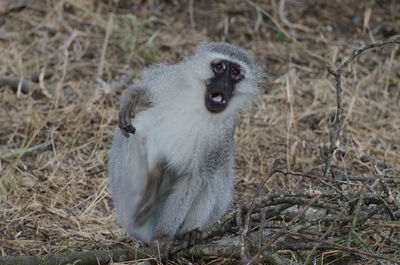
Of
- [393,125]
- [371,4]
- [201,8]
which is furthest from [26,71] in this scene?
[371,4]

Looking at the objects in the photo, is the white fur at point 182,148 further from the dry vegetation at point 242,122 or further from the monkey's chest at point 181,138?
the dry vegetation at point 242,122

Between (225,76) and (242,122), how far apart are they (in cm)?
214

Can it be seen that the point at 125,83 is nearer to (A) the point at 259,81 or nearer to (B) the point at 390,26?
(A) the point at 259,81

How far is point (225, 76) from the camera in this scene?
12.8 ft

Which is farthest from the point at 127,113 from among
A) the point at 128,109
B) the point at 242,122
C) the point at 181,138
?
the point at 242,122

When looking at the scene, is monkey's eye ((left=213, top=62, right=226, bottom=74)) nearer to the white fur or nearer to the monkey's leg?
the white fur

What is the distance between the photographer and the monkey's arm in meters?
3.99

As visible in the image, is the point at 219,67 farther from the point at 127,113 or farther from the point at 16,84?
the point at 16,84

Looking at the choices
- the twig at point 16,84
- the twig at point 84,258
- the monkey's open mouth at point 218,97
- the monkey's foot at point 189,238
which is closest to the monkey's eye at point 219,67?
the monkey's open mouth at point 218,97

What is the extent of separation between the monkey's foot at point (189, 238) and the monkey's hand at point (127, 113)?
775 millimetres

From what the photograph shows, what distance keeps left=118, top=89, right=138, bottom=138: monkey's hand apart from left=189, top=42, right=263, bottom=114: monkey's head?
0.52m

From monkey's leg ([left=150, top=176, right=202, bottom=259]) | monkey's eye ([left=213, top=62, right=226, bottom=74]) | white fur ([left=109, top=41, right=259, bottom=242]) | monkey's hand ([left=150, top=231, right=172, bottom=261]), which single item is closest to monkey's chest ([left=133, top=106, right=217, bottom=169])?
white fur ([left=109, top=41, right=259, bottom=242])

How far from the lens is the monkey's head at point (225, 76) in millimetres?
3898

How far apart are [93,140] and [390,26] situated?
4.42 m
